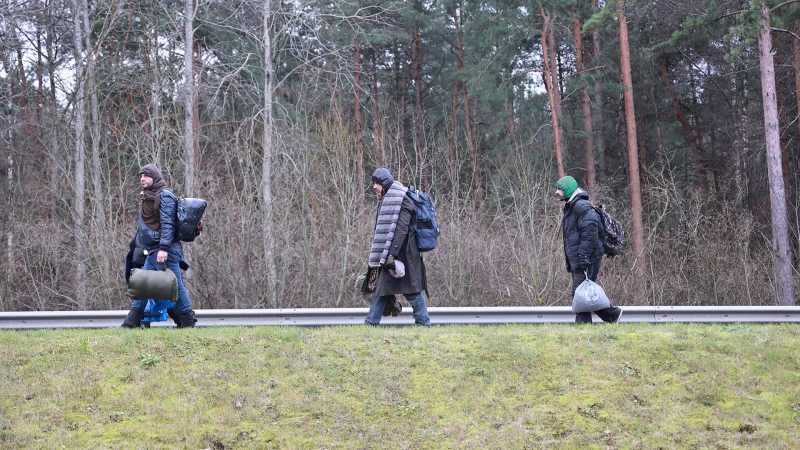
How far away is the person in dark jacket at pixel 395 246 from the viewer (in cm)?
859

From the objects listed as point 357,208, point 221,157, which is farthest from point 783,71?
point 221,157

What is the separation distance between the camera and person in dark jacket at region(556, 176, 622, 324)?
8625 millimetres

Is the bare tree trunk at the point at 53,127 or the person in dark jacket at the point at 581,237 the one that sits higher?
the bare tree trunk at the point at 53,127

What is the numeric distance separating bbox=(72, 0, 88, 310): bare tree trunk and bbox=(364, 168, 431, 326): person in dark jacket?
9.22 meters

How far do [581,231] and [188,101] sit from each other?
1135cm

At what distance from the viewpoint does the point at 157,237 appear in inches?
343

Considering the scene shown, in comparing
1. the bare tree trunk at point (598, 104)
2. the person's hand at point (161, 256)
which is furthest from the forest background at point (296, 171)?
the person's hand at point (161, 256)

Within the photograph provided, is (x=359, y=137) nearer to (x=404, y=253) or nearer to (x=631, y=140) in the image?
(x=631, y=140)

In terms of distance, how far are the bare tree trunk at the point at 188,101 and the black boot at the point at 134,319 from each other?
7.22 metres

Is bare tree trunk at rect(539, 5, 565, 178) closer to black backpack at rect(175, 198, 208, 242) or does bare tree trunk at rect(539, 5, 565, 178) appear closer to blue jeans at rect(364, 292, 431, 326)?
blue jeans at rect(364, 292, 431, 326)

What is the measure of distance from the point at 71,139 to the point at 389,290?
41.8 feet

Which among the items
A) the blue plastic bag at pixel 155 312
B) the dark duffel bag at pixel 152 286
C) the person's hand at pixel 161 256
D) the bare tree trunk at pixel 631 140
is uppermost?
the bare tree trunk at pixel 631 140

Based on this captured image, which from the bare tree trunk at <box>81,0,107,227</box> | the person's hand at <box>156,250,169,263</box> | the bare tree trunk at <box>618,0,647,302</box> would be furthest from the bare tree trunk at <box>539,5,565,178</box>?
the person's hand at <box>156,250,169,263</box>

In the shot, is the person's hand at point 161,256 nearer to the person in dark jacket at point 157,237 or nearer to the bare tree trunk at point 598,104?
the person in dark jacket at point 157,237
